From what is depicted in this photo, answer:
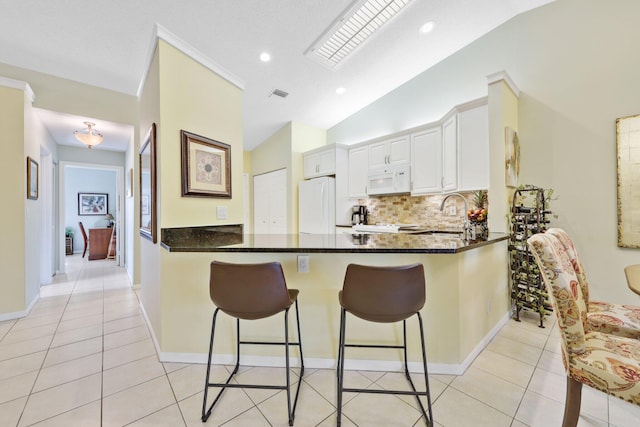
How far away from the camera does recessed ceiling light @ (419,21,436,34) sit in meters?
3.05

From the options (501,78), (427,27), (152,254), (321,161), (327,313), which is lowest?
(327,313)

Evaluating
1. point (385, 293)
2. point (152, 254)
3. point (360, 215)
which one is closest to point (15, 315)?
point (152, 254)

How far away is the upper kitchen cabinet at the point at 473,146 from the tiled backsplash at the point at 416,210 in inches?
21.0

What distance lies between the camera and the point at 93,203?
7.32 metres

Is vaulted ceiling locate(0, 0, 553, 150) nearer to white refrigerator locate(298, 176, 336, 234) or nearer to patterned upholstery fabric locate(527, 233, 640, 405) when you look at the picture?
white refrigerator locate(298, 176, 336, 234)

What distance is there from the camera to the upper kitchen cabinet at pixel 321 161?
4551mm

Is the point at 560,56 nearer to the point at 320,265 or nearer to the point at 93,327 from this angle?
the point at 320,265

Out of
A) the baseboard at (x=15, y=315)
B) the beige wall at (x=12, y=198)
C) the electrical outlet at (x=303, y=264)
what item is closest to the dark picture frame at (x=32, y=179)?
the beige wall at (x=12, y=198)

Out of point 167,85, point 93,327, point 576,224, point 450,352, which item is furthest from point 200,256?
point 576,224

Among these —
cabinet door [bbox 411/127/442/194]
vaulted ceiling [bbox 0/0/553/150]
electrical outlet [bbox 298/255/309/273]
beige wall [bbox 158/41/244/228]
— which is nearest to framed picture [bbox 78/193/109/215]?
vaulted ceiling [bbox 0/0/553/150]

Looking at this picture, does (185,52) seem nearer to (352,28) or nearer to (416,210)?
(352,28)

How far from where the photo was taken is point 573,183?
9.37 feet

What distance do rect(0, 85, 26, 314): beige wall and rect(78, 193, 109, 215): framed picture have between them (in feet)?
17.4

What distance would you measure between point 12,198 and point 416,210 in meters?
5.07
